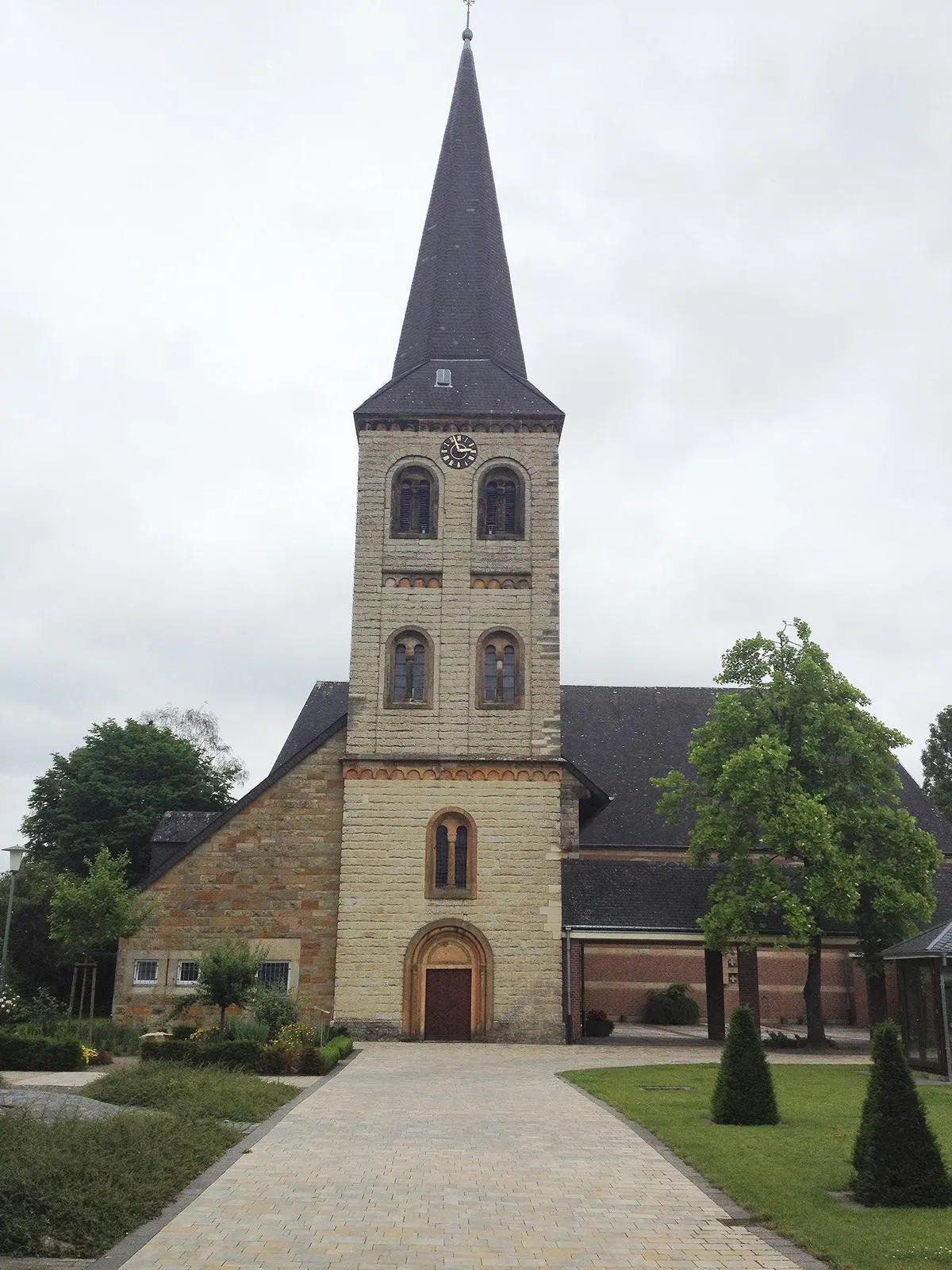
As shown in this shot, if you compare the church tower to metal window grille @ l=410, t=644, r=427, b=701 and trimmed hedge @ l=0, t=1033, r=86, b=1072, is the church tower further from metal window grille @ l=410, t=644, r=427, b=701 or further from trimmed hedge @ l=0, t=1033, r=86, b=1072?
trimmed hedge @ l=0, t=1033, r=86, b=1072

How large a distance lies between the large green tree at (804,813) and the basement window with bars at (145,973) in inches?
556

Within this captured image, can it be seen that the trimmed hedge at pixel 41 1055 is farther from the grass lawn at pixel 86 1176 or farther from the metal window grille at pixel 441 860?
the metal window grille at pixel 441 860

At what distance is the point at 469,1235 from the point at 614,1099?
29.8 feet

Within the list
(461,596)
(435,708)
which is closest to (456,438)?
(461,596)

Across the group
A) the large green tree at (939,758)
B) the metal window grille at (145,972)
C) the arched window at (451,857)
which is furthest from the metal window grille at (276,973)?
the large green tree at (939,758)

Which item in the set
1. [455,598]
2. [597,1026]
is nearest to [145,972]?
[455,598]

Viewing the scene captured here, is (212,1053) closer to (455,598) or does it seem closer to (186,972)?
(186,972)

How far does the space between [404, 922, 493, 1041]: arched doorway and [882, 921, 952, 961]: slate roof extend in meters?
10.7

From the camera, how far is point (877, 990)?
29984 mm

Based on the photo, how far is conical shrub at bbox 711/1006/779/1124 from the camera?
14445 mm

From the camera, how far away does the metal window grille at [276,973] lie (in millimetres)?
29438

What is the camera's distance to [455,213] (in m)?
37.8

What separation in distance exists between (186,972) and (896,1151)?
23139 millimetres

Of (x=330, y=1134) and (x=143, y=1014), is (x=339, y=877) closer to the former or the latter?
(x=143, y=1014)
